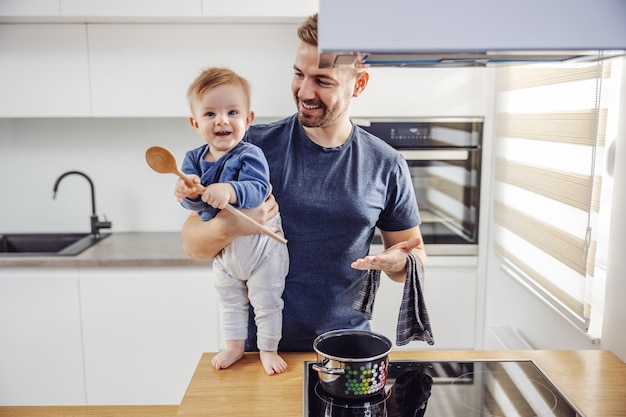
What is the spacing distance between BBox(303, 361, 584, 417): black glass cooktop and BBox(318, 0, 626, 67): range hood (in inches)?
24.1

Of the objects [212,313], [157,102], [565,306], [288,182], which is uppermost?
[157,102]

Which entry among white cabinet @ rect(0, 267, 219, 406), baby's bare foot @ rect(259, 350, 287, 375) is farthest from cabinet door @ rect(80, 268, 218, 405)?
baby's bare foot @ rect(259, 350, 287, 375)

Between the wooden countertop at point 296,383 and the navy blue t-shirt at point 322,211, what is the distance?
6.5 inches

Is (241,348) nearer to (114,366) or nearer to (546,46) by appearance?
(546,46)

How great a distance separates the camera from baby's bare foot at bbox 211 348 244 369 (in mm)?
1229

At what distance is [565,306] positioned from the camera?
1.72m

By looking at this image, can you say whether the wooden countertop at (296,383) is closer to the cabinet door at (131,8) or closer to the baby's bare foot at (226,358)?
the baby's bare foot at (226,358)

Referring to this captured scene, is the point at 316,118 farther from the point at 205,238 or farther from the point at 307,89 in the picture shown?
the point at 205,238

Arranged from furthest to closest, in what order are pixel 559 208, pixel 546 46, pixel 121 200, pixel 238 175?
1. pixel 121 200
2. pixel 559 208
3. pixel 238 175
4. pixel 546 46

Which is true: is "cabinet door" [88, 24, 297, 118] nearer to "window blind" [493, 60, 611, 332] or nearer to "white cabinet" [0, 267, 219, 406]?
"white cabinet" [0, 267, 219, 406]

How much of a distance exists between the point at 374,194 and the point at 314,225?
17 centimetres

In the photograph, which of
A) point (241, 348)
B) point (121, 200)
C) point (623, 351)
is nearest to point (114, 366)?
point (121, 200)

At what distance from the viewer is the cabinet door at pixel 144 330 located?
7.80 ft

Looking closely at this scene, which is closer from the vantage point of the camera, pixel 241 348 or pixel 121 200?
pixel 241 348
